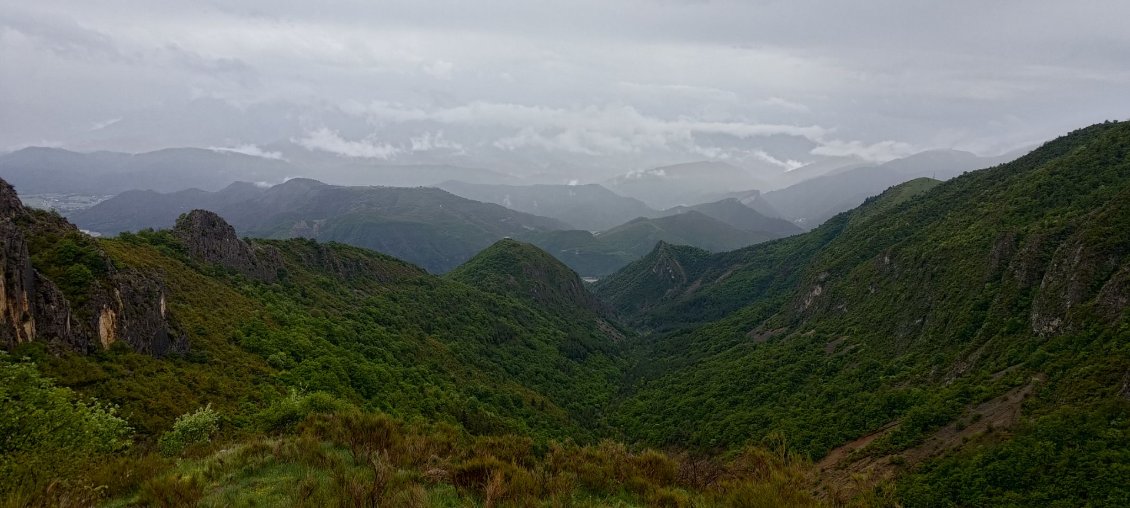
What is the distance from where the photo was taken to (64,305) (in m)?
29.6

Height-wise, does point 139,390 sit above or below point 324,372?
above

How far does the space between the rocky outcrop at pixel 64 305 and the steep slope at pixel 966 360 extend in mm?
41592

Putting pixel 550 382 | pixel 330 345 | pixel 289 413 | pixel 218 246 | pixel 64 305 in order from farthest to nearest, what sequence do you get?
pixel 550 382
pixel 218 246
pixel 330 345
pixel 64 305
pixel 289 413

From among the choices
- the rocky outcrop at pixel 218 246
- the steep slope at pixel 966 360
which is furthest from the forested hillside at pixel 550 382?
the rocky outcrop at pixel 218 246

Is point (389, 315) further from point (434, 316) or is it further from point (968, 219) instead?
point (968, 219)

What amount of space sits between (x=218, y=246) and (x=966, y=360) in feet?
352

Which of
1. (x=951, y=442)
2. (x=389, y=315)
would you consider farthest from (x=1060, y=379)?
(x=389, y=315)

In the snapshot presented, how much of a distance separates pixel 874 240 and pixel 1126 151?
5631 cm

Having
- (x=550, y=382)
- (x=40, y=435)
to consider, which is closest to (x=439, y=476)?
(x=40, y=435)

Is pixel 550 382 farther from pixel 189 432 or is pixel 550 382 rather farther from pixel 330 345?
pixel 189 432

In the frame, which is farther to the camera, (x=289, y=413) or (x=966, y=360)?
(x=966, y=360)

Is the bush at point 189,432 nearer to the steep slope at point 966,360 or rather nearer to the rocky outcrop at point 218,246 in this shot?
the steep slope at point 966,360

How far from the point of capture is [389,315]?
96.3 m

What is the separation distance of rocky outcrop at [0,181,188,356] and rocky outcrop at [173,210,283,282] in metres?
33.8
